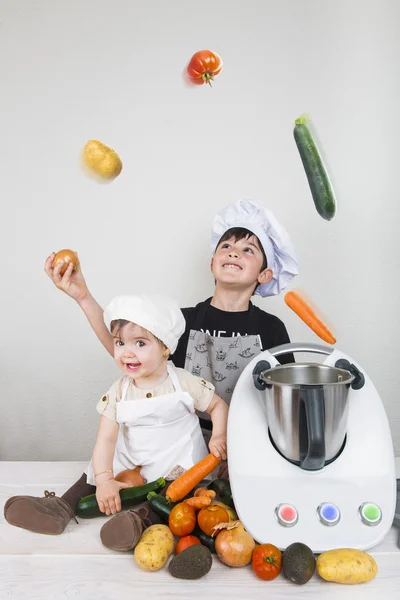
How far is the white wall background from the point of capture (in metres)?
1.49

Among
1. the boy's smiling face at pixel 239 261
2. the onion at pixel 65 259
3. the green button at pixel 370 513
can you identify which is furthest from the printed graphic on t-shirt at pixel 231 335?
the green button at pixel 370 513

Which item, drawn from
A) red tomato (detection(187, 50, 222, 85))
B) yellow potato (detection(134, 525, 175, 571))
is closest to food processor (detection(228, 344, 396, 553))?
yellow potato (detection(134, 525, 175, 571))

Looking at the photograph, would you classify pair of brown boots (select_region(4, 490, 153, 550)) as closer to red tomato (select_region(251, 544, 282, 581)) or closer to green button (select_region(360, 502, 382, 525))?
red tomato (select_region(251, 544, 282, 581))

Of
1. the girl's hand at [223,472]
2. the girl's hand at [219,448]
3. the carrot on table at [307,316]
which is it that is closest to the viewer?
the girl's hand at [219,448]

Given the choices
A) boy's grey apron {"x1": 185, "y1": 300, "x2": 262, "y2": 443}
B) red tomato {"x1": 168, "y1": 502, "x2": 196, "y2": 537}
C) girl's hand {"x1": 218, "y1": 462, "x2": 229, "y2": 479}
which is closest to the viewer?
red tomato {"x1": 168, "y1": 502, "x2": 196, "y2": 537}

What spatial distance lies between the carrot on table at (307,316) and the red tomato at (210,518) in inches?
21.9

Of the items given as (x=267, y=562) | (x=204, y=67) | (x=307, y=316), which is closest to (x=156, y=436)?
(x=267, y=562)

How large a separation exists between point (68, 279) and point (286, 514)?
0.56 meters

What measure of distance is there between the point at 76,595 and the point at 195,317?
0.67 meters

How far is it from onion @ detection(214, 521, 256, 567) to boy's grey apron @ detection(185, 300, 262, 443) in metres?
0.39

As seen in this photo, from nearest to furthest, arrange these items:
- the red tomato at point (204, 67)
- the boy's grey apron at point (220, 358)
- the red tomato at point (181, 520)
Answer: the red tomato at point (181, 520) → the boy's grey apron at point (220, 358) → the red tomato at point (204, 67)

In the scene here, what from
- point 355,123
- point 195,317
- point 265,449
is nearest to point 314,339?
point 195,317

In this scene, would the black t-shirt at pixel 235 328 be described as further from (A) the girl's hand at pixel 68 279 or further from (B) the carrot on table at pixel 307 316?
(A) the girl's hand at pixel 68 279

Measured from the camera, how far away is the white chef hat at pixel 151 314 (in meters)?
1.02
